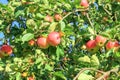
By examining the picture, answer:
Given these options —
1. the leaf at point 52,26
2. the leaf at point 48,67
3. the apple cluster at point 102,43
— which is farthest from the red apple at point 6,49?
the leaf at point 52,26

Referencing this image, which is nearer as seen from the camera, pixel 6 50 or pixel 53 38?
pixel 53 38

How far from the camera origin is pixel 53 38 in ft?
10.5

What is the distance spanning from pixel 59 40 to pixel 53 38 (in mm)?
164

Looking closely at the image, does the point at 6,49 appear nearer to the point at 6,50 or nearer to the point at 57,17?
the point at 6,50

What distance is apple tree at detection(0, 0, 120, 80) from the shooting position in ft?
10.8

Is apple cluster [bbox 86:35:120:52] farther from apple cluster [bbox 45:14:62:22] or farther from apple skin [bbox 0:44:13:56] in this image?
apple skin [bbox 0:44:13:56]

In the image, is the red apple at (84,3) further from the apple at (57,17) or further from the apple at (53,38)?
the apple at (53,38)

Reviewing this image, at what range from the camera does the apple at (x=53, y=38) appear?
3195 mm

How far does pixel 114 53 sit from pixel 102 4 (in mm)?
1533

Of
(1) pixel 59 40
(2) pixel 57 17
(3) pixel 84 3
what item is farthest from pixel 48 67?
(1) pixel 59 40

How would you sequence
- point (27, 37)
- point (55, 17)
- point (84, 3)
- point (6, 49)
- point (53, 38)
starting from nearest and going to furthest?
1. point (53, 38)
2. point (27, 37)
3. point (55, 17)
4. point (84, 3)
5. point (6, 49)

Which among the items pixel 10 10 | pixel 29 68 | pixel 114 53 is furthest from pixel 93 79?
pixel 10 10

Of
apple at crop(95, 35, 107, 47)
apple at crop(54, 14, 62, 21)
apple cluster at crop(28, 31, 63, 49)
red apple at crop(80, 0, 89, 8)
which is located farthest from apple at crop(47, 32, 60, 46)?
red apple at crop(80, 0, 89, 8)

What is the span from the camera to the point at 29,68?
14.8 ft
